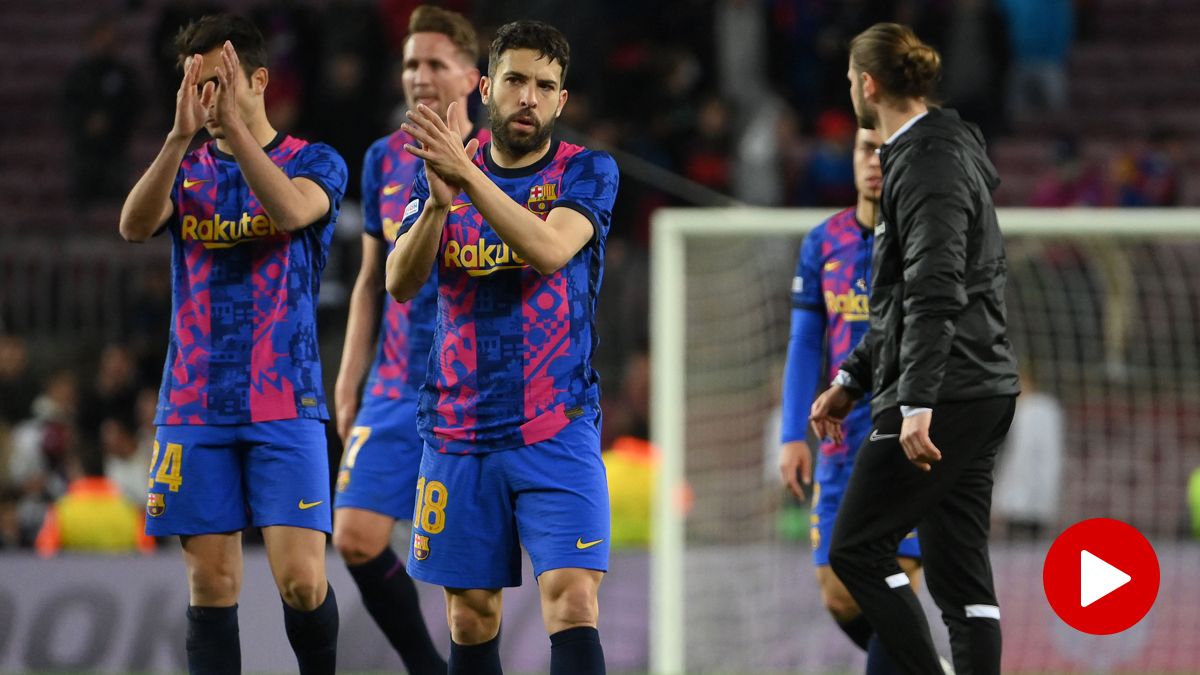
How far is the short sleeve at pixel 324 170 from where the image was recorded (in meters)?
5.33

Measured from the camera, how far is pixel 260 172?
5031 millimetres

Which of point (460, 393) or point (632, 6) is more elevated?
point (632, 6)

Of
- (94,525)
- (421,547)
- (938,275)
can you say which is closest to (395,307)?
(421,547)

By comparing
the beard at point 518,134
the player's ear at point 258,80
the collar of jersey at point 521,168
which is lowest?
the collar of jersey at point 521,168

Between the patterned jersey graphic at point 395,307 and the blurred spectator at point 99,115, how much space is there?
7580mm

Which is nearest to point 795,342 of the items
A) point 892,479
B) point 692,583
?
point 892,479

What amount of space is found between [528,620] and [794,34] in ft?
22.5

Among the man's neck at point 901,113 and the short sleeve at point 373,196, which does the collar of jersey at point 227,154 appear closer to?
the short sleeve at point 373,196

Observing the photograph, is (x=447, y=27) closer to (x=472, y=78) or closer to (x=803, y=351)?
(x=472, y=78)

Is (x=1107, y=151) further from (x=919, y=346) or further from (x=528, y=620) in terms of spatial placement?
(x=919, y=346)

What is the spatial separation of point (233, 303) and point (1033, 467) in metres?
6.16

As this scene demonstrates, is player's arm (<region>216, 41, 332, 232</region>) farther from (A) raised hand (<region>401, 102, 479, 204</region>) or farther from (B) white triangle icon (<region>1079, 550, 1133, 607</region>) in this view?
(B) white triangle icon (<region>1079, 550, 1133, 607</region>)

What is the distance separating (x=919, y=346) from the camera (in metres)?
4.85

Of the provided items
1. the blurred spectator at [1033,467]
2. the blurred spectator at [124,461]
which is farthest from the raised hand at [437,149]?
the blurred spectator at [124,461]
